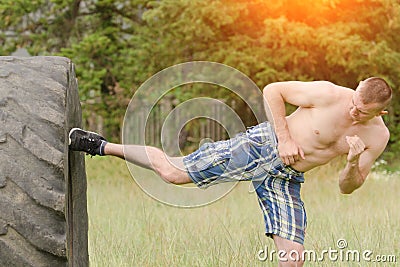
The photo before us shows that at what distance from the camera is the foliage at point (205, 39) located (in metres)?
14.5

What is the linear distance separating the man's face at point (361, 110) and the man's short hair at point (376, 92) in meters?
0.03

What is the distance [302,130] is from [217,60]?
10.2 m

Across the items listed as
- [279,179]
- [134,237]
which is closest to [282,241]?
[279,179]

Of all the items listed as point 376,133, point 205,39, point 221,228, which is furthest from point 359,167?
point 205,39

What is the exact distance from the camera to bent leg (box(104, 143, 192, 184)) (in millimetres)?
4512

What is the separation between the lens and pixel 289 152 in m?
4.64

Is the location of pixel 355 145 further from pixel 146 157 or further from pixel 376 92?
pixel 146 157

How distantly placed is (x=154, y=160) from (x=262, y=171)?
0.67 meters

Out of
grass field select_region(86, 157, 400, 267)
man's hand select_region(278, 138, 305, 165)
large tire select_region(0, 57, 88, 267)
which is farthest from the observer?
grass field select_region(86, 157, 400, 267)

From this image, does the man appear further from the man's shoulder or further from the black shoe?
the black shoe

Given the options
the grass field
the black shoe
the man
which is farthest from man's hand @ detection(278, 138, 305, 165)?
the black shoe

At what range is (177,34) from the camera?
15.5 m

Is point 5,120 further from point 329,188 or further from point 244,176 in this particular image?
point 329,188

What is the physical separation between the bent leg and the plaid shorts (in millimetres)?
57
